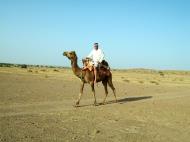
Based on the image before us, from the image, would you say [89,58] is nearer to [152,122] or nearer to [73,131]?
[152,122]

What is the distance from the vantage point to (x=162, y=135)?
11930 millimetres

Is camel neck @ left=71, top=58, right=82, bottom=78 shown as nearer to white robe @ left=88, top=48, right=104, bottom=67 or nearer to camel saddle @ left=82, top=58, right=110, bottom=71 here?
camel saddle @ left=82, top=58, right=110, bottom=71

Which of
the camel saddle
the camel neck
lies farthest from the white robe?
the camel neck

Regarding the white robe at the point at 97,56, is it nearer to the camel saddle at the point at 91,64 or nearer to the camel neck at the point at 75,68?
the camel saddle at the point at 91,64

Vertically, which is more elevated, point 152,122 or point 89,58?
point 89,58

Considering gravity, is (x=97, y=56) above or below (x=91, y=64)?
above

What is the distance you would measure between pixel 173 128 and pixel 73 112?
4.06 m

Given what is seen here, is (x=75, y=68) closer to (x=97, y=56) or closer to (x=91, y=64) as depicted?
(x=91, y=64)

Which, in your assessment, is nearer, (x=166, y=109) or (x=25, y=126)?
(x=25, y=126)

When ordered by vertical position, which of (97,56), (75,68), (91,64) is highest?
(97,56)

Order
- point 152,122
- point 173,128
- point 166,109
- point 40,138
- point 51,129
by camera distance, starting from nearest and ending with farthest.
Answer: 1. point 40,138
2. point 51,129
3. point 173,128
4. point 152,122
5. point 166,109

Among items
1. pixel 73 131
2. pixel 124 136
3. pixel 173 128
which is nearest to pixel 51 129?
pixel 73 131

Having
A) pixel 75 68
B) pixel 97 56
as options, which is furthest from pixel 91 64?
pixel 75 68

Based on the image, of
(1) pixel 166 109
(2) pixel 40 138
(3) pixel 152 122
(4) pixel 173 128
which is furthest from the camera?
(1) pixel 166 109
